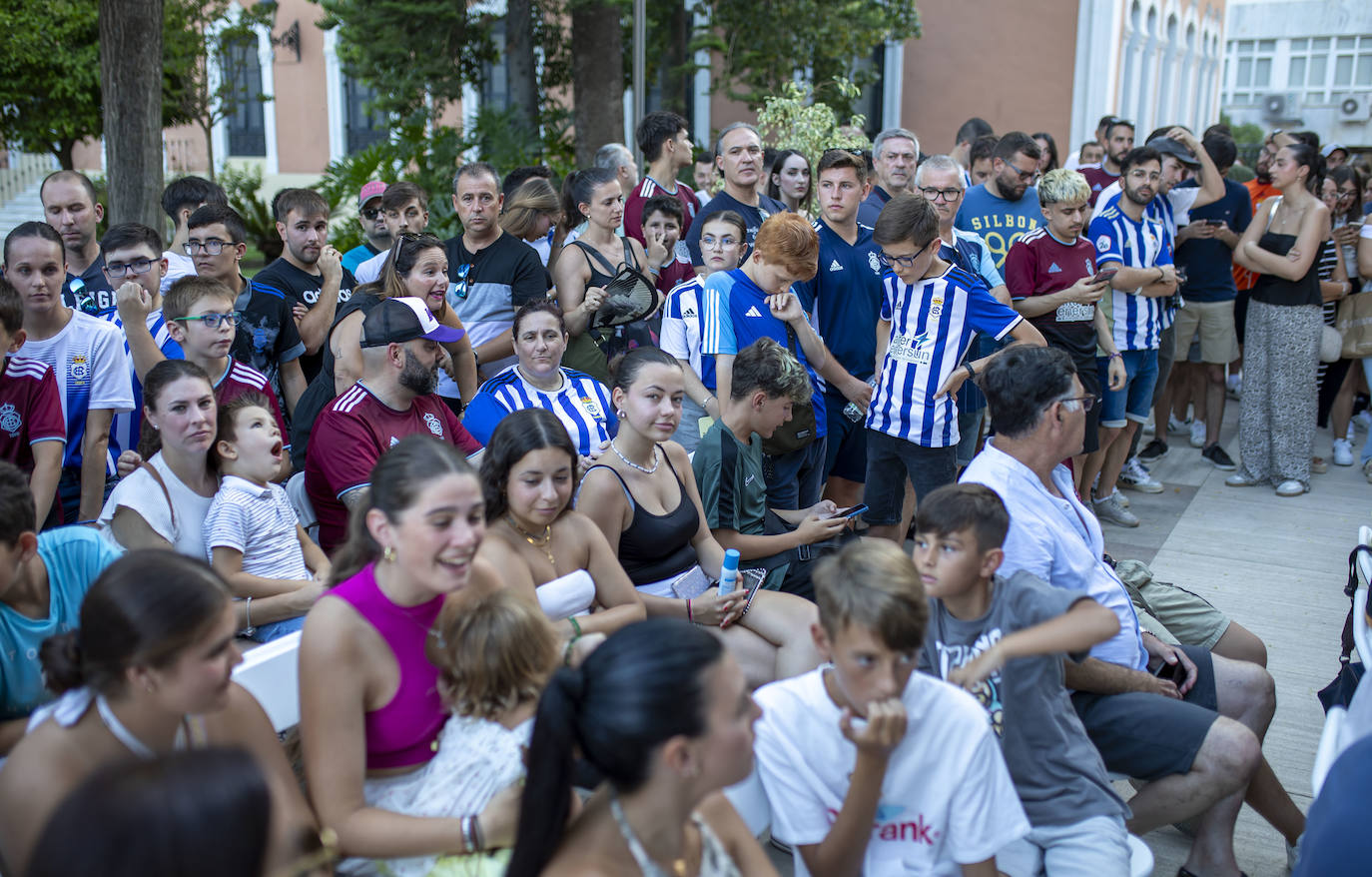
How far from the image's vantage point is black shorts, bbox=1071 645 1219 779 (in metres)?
2.82

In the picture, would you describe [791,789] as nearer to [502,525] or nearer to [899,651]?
[899,651]

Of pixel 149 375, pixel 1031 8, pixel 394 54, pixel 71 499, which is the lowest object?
pixel 71 499

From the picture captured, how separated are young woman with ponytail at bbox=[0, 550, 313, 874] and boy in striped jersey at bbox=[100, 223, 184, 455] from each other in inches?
85.5

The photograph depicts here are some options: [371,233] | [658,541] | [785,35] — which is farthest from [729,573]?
[785,35]

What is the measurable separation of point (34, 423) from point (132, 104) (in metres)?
4.53

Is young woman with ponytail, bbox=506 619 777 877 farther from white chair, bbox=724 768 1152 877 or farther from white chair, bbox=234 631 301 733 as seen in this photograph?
white chair, bbox=234 631 301 733

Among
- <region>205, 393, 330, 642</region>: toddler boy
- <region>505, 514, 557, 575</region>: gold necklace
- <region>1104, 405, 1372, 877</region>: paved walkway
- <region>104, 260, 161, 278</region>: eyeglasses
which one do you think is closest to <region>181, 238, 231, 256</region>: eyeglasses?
<region>104, 260, 161, 278</region>: eyeglasses

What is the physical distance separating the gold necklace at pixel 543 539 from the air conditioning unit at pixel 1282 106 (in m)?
41.5

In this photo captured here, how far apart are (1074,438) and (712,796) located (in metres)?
1.70

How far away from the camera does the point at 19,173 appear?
19469 mm

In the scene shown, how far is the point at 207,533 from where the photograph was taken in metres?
3.14

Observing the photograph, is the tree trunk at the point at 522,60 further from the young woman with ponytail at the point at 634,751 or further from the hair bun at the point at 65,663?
the young woman with ponytail at the point at 634,751

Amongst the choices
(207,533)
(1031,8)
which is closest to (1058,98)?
(1031,8)

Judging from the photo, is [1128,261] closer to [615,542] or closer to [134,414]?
[615,542]
